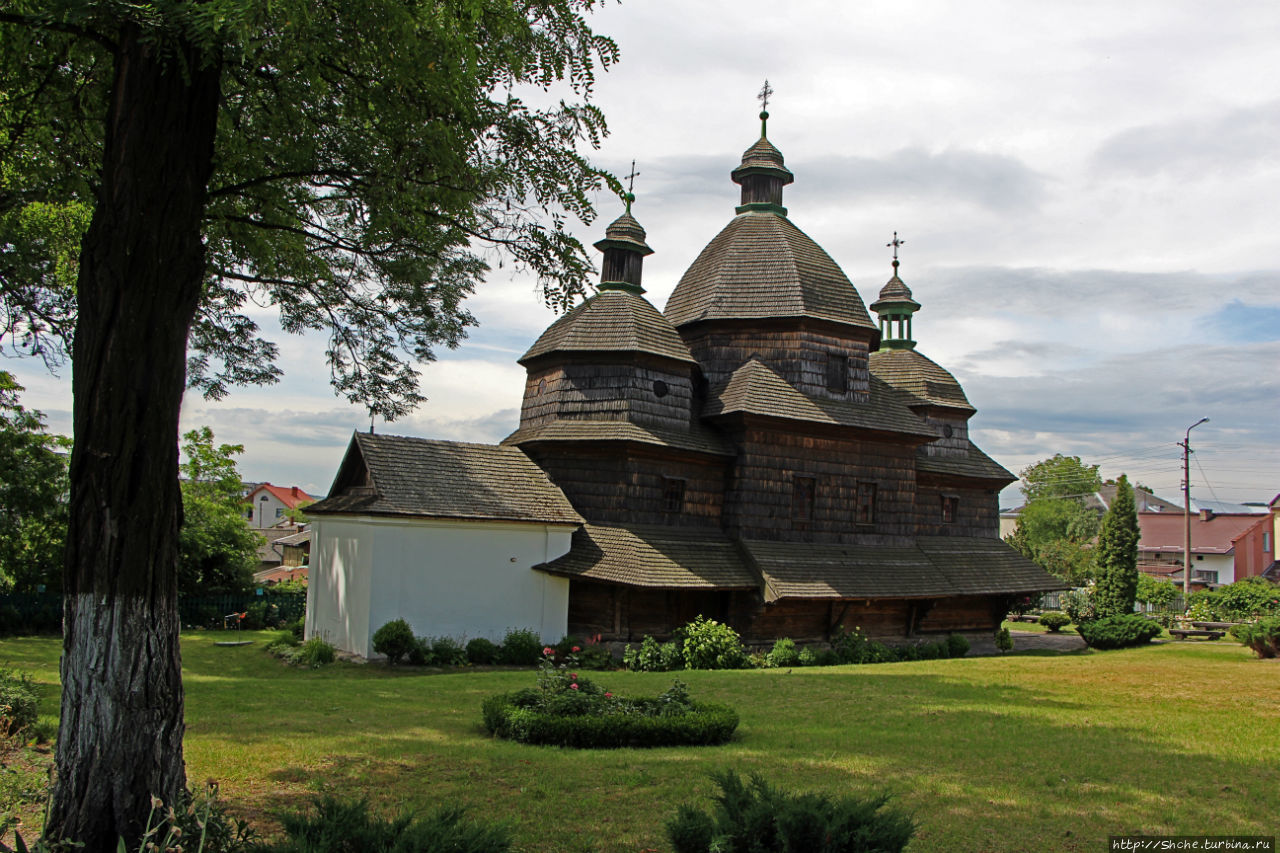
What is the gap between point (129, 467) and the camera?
5859mm

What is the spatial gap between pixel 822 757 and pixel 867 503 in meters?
16.8

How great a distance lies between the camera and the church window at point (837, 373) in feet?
83.1

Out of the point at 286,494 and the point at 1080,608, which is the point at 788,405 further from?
the point at 286,494

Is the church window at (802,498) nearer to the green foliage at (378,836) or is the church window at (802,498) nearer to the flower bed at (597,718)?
the flower bed at (597,718)

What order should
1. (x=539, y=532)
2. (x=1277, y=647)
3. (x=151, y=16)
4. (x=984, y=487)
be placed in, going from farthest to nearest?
1. (x=984, y=487)
2. (x=1277, y=647)
3. (x=539, y=532)
4. (x=151, y=16)

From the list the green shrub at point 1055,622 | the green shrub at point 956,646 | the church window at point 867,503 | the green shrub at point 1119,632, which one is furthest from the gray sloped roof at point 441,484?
the green shrub at point 1055,622

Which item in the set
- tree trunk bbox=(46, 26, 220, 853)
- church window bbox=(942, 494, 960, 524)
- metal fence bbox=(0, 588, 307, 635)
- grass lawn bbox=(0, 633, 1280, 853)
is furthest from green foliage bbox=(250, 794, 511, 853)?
church window bbox=(942, 494, 960, 524)

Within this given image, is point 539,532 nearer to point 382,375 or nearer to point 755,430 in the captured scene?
point 755,430

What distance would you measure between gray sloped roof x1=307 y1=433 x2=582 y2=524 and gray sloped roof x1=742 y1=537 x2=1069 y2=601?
18.6 ft

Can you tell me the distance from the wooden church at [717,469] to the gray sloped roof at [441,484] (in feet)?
0.20

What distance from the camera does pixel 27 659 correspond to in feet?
62.6

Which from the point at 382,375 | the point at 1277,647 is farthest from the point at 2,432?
the point at 1277,647

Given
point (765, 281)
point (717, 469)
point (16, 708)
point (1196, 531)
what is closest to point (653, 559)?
point (717, 469)

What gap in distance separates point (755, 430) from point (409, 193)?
16427 millimetres
